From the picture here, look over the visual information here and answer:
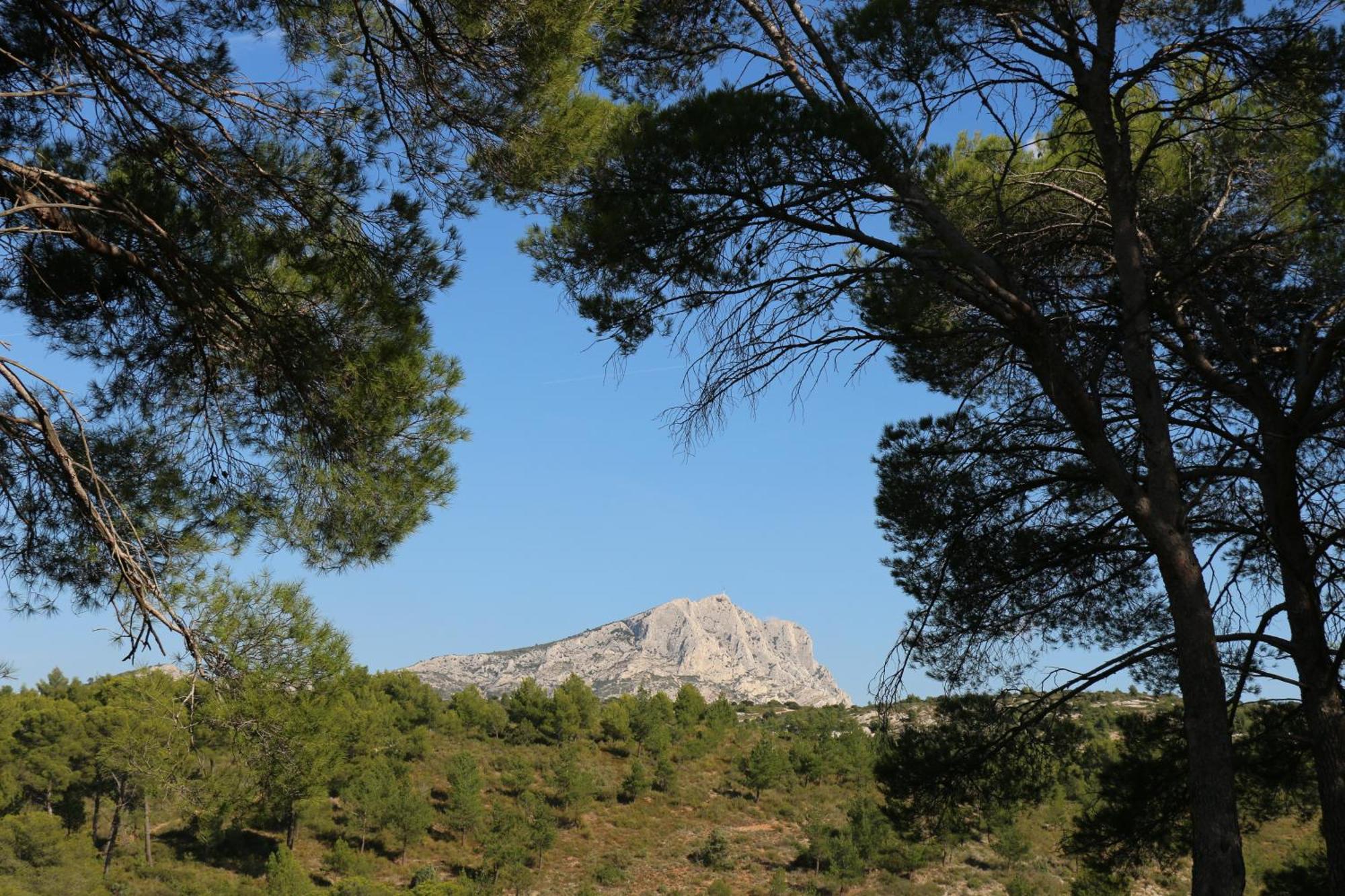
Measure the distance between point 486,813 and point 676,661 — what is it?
11498 cm

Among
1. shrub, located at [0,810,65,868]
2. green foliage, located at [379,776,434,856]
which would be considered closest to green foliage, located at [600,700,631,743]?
green foliage, located at [379,776,434,856]

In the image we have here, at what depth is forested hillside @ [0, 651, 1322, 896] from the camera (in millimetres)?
24859

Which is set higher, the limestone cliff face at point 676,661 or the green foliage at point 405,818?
the limestone cliff face at point 676,661

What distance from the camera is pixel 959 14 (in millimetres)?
5609

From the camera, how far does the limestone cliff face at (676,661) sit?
343 feet

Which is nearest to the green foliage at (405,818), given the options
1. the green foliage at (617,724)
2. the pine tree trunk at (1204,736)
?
the green foliage at (617,724)

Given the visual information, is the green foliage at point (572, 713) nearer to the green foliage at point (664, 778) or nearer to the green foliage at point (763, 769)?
the green foliage at point (664, 778)

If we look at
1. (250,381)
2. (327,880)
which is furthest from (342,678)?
(250,381)

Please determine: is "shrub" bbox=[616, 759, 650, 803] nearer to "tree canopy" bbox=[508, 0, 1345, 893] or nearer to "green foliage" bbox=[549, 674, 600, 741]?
"green foliage" bbox=[549, 674, 600, 741]

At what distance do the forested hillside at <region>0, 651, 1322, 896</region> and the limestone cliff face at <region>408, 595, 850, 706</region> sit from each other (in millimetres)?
44859

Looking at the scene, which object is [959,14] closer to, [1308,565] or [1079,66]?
[1079,66]

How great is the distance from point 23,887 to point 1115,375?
1007 inches

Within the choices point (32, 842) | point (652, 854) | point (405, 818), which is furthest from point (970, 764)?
point (652, 854)

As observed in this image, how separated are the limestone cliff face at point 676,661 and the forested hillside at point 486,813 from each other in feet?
147
